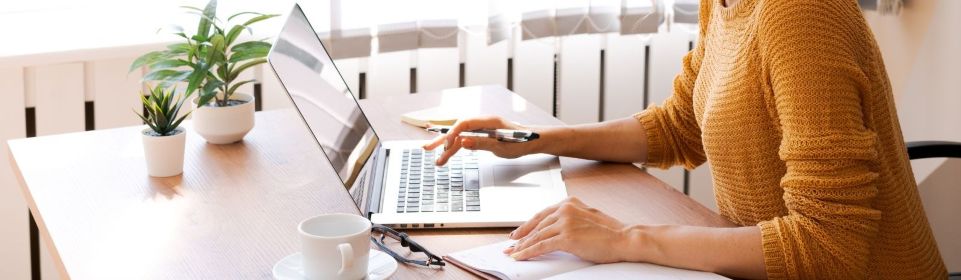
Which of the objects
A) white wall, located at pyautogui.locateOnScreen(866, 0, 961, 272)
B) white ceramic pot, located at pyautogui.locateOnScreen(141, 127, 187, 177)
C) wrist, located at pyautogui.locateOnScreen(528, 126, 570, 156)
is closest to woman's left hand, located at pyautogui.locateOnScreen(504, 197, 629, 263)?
wrist, located at pyautogui.locateOnScreen(528, 126, 570, 156)

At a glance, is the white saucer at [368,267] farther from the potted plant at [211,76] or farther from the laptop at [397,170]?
the potted plant at [211,76]

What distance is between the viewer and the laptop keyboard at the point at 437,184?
1399mm

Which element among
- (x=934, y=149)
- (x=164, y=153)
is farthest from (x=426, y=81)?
(x=934, y=149)

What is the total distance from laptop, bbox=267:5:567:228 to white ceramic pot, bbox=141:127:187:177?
0.22m

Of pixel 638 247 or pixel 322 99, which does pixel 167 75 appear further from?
pixel 638 247

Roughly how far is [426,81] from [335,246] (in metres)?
1.41

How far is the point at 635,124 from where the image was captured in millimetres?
1684

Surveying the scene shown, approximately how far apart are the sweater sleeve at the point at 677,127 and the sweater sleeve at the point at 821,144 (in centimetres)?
41

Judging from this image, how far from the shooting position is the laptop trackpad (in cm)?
150

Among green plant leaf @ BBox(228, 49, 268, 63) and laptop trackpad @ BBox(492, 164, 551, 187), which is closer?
laptop trackpad @ BBox(492, 164, 551, 187)

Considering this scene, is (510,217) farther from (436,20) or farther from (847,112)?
(436,20)

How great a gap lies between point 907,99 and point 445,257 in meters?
1.77

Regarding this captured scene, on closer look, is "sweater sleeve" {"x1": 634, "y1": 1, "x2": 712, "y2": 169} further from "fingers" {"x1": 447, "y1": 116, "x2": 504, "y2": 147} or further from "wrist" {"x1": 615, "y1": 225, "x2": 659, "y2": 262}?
"wrist" {"x1": 615, "y1": 225, "x2": 659, "y2": 262}

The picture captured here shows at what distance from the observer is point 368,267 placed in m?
1.21
